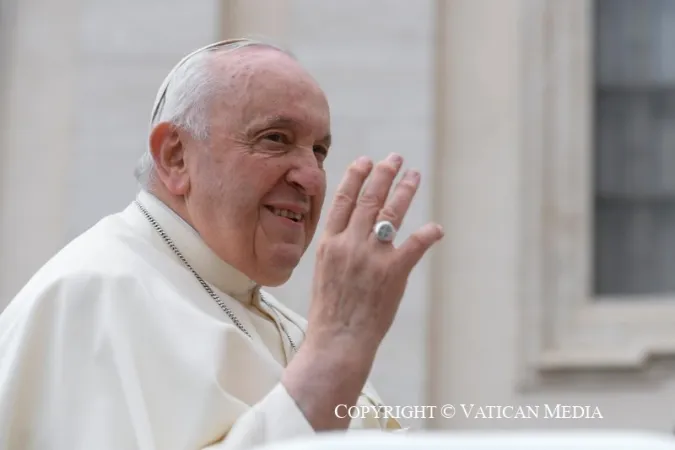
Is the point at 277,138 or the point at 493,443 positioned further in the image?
the point at 277,138

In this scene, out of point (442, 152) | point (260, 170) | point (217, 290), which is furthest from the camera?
point (442, 152)

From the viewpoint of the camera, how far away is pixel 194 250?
3297mm

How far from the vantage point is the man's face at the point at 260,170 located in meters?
3.22

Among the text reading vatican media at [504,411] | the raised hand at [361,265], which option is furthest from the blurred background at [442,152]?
the raised hand at [361,265]

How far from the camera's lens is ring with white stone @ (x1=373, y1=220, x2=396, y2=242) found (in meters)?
2.78

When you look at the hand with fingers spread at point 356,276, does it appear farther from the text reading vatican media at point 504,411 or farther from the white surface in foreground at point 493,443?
the text reading vatican media at point 504,411

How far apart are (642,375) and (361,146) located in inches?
68.4

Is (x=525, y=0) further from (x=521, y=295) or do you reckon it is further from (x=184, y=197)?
(x=184, y=197)

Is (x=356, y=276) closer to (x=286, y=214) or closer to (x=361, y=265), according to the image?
(x=361, y=265)

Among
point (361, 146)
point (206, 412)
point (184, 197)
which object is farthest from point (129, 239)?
point (361, 146)

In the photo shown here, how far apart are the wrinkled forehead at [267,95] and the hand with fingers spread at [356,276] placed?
486mm

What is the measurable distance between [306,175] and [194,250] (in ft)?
1.04

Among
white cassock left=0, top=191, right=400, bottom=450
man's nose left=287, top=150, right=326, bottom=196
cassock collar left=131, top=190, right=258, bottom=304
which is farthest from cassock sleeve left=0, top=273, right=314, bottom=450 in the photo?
man's nose left=287, top=150, right=326, bottom=196

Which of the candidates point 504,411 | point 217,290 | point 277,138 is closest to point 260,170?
point 277,138
